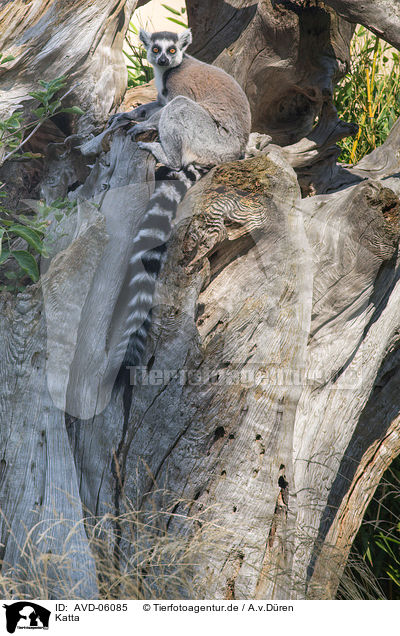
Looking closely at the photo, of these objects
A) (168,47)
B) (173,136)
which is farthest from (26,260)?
(168,47)

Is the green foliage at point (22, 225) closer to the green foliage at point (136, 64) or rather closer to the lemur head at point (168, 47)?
the lemur head at point (168, 47)

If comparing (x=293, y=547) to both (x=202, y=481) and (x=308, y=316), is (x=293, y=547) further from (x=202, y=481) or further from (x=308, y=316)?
(x=308, y=316)

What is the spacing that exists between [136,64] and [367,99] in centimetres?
226

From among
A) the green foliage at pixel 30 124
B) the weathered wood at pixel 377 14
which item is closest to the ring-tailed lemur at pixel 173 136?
the green foliage at pixel 30 124

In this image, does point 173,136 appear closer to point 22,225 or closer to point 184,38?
point 184,38

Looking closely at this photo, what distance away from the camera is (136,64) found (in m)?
5.42

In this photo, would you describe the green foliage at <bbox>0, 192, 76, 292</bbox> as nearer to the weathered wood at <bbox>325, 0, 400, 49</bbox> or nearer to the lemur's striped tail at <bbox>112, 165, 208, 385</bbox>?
the lemur's striped tail at <bbox>112, 165, 208, 385</bbox>

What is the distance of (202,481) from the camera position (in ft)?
6.51

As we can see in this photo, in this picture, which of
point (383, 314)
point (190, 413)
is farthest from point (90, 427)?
point (383, 314)

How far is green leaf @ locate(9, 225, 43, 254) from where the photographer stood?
2.10 m

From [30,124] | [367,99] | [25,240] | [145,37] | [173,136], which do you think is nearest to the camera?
[25,240]

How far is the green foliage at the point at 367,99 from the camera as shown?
481cm

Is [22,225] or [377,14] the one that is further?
[377,14]
